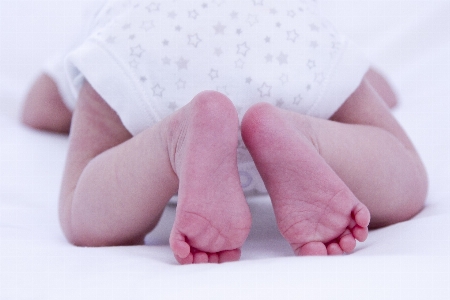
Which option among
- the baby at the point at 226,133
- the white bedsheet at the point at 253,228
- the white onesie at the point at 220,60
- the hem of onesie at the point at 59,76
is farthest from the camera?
the hem of onesie at the point at 59,76

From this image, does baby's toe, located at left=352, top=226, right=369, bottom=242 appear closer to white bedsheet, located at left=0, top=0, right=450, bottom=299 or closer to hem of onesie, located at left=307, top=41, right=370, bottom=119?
white bedsheet, located at left=0, top=0, right=450, bottom=299

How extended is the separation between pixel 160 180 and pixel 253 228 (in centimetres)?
19

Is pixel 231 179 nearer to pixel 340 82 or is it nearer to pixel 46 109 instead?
pixel 340 82

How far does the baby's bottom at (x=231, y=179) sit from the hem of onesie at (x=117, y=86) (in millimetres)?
71

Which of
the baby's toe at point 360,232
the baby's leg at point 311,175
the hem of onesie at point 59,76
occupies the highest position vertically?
the baby's leg at point 311,175

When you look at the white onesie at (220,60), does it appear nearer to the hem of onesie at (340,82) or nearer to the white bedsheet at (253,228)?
the hem of onesie at (340,82)

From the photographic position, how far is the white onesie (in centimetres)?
79

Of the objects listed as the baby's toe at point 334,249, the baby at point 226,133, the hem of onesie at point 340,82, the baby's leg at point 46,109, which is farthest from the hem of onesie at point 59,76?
the baby's toe at point 334,249

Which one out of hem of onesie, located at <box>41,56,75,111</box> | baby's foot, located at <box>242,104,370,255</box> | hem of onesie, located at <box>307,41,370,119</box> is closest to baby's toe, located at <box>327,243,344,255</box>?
baby's foot, located at <box>242,104,370,255</box>

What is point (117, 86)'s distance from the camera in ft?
2.69

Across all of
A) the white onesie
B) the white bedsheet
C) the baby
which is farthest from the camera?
the white onesie

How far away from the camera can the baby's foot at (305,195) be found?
63 centimetres

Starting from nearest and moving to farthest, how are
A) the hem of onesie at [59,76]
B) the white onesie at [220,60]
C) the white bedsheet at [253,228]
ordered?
the white bedsheet at [253,228] < the white onesie at [220,60] < the hem of onesie at [59,76]

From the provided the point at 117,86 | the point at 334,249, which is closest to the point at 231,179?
the point at 334,249
